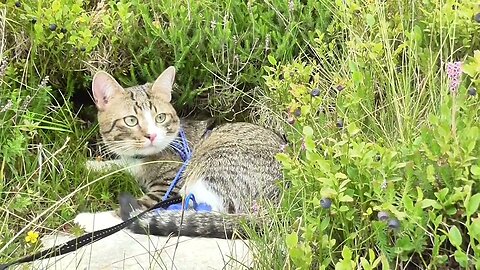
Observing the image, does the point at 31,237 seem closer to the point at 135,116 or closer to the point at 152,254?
the point at 152,254

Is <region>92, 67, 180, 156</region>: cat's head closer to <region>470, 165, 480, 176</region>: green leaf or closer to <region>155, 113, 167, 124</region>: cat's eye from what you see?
<region>155, 113, 167, 124</region>: cat's eye

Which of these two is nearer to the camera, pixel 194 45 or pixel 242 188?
pixel 242 188

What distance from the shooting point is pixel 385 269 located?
1778 millimetres

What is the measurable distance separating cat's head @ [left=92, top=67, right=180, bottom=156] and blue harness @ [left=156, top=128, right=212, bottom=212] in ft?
0.23

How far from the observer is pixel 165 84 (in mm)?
3393

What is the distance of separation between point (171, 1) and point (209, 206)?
1087mm

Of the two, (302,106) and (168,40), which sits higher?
(302,106)

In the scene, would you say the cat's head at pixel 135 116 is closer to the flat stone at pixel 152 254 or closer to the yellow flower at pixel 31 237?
the flat stone at pixel 152 254

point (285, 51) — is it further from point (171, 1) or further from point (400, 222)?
point (400, 222)

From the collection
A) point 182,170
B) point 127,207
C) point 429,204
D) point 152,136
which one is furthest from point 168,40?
point 429,204

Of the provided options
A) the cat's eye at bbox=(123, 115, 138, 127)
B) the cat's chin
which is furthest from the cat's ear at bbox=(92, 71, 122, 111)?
the cat's chin

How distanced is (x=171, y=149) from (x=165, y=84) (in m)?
0.34

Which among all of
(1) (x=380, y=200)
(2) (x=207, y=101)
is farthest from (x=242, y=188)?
(1) (x=380, y=200)

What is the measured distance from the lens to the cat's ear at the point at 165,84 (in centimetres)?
334
